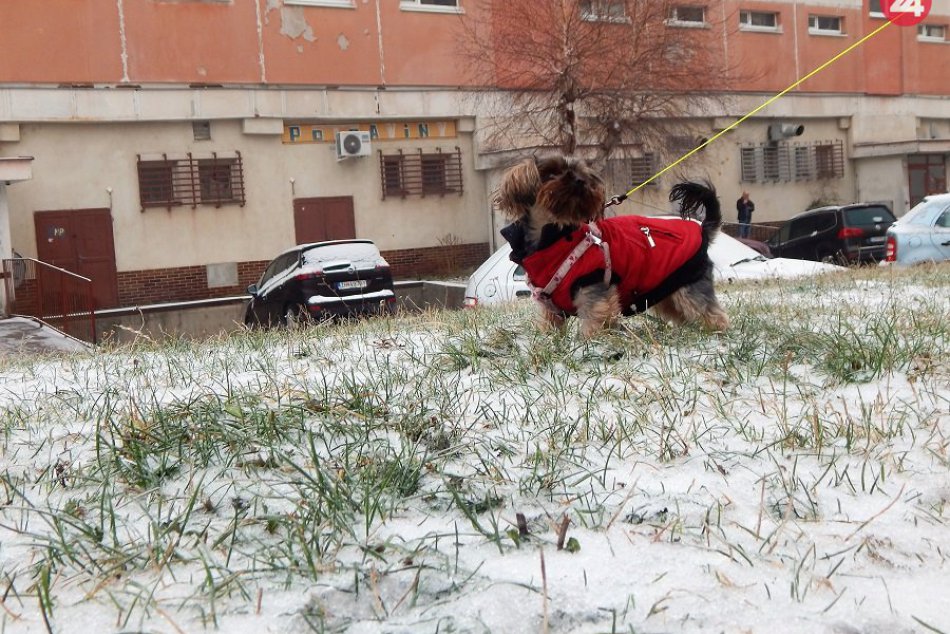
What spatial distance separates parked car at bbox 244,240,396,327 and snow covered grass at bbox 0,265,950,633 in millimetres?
10984

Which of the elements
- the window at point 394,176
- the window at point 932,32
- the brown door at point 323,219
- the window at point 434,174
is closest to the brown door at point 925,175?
the window at point 932,32

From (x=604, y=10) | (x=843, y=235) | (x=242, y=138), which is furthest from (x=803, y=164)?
(x=242, y=138)

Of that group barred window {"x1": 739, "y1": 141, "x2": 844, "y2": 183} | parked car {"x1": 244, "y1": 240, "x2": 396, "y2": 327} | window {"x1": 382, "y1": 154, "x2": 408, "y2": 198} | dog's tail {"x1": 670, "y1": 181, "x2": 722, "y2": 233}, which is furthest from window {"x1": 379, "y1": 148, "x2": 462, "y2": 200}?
dog's tail {"x1": 670, "y1": 181, "x2": 722, "y2": 233}

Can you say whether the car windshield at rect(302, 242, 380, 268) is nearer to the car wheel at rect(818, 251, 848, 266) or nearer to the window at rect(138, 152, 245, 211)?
the window at rect(138, 152, 245, 211)

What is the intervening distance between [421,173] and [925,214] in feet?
45.3

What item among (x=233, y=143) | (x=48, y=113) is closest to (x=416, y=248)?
(x=233, y=143)

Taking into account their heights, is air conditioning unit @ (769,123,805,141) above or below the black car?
above

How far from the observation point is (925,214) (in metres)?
16.3

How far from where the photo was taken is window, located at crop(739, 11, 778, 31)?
103 ft

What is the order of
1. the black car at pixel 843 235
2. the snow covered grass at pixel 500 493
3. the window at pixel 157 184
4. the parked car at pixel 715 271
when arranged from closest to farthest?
the snow covered grass at pixel 500 493 → the parked car at pixel 715 271 → the black car at pixel 843 235 → the window at pixel 157 184

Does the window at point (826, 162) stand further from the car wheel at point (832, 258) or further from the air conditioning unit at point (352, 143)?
the air conditioning unit at point (352, 143)

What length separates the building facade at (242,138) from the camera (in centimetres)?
2159

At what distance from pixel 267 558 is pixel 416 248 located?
2389 cm

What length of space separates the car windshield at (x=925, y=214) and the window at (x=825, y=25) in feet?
61.4
